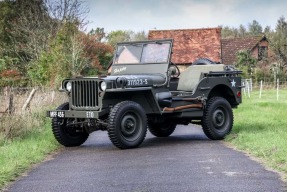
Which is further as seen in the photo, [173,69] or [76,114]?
[173,69]

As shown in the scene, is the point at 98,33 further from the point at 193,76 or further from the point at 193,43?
the point at 193,76

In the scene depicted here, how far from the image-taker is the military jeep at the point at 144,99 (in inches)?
480

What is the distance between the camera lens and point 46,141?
1312cm

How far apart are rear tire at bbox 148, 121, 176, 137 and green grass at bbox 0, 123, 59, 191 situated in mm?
2634

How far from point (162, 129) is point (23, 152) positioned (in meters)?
4.89

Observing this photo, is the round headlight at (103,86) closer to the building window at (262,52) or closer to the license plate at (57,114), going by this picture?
the license plate at (57,114)

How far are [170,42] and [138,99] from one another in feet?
6.49

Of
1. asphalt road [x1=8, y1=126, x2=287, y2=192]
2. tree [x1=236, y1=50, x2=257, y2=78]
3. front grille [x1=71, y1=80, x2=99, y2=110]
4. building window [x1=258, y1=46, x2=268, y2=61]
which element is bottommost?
asphalt road [x1=8, y1=126, x2=287, y2=192]

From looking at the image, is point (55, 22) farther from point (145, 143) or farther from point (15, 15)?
point (145, 143)

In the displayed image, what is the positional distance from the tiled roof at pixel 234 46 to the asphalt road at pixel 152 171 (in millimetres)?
45890

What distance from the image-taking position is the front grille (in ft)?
40.3

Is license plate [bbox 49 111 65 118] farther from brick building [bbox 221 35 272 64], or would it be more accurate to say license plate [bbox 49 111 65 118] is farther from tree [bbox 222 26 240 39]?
tree [bbox 222 26 240 39]

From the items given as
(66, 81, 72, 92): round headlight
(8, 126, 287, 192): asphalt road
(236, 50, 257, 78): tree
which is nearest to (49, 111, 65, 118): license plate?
(66, 81, 72, 92): round headlight

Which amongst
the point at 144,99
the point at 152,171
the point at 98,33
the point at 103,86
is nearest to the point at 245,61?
the point at 98,33
